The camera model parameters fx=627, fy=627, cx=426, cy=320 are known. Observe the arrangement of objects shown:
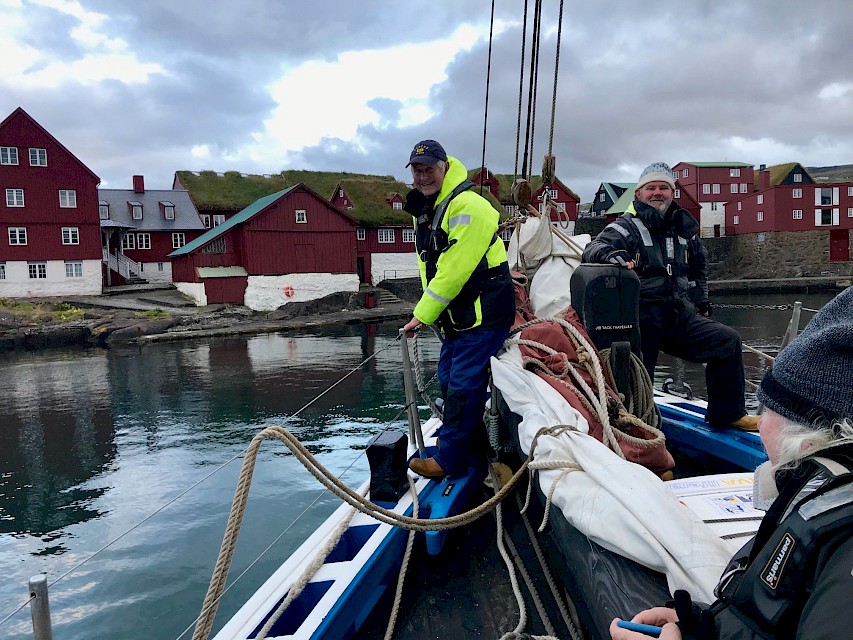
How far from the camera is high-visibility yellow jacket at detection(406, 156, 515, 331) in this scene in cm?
351

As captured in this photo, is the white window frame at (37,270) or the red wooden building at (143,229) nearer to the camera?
the white window frame at (37,270)

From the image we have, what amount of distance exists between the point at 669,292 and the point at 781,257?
54.1 m

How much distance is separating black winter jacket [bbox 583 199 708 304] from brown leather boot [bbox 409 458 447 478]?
1.65 meters

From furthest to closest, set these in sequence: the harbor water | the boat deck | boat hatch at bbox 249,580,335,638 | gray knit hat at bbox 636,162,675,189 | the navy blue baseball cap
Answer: the harbor water
gray knit hat at bbox 636,162,675,189
the navy blue baseball cap
the boat deck
boat hatch at bbox 249,580,335,638

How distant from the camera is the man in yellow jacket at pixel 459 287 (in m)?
3.52

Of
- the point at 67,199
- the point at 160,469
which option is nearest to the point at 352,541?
the point at 160,469

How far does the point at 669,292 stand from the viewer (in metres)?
4.20

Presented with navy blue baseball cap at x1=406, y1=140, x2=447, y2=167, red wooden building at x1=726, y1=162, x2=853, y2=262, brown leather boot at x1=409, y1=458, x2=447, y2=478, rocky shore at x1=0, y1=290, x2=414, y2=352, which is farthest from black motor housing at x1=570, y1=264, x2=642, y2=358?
red wooden building at x1=726, y1=162, x2=853, y2=262

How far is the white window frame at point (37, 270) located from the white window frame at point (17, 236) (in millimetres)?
1194

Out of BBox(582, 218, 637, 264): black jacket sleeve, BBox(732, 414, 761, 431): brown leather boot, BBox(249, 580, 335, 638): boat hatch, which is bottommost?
BBox(249, 580, 335, 638): boat hatch

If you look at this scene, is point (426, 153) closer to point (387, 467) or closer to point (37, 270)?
point (387, 467)

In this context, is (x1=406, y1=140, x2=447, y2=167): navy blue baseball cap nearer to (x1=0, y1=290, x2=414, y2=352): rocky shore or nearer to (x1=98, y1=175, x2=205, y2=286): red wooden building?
(x1=0, y1=290, x2=414, y2=352): rocky shore

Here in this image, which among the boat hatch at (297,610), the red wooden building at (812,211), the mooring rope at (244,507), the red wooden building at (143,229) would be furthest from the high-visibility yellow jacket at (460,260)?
the red wooden building at (812,211)

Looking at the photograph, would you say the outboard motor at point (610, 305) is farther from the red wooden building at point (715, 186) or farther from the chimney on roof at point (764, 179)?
the chimney on roof at point (764, 179)
